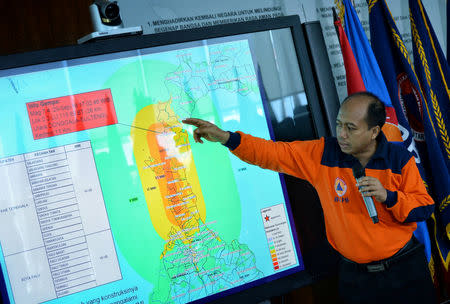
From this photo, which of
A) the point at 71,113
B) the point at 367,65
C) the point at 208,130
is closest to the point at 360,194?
the point at 208,130

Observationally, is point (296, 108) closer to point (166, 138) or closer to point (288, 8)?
point (166, 138)

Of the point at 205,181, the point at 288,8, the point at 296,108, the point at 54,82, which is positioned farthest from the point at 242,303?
the point at 288,8

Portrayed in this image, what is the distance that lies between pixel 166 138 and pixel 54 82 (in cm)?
43

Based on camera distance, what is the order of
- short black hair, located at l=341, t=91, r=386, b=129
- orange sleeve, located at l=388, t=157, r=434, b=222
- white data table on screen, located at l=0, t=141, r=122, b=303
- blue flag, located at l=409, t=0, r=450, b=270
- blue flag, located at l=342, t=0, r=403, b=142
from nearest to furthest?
white data table on screen, located at l=0, t=141, r=122, b=303
orange sleeve, located at l=388, t=157, r=434, b=222
short black hair, located at l=341, t=91, r=386, b=129
blue flag, located at l=342, t=0, r=403, b=142
blue flag, located at l=409, t=0, r=450, b=270

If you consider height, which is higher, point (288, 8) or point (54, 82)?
point (288, 8)

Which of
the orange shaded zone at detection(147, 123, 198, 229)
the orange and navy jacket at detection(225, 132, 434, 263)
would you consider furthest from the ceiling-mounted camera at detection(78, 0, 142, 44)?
the orange and navy jacket at detection(225, 132, 434, 263)

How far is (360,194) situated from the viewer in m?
1.73

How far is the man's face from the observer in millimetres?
1727

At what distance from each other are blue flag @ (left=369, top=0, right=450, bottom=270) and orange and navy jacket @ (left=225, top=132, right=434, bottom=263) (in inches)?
33.6

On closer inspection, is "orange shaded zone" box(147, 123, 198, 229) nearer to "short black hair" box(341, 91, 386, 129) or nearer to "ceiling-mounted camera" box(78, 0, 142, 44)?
"ceiling-mounted camera" box(78, 0, 142, 44)

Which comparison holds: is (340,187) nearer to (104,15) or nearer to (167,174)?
(167,174)

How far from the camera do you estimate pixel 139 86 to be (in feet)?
5.51

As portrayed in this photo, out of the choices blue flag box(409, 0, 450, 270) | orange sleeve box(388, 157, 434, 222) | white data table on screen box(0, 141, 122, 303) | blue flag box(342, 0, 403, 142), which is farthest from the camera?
blue flag box(409, 0, 450, 270)

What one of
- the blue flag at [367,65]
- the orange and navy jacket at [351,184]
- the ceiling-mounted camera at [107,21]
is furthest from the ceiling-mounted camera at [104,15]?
the blue flag at [367,65]
